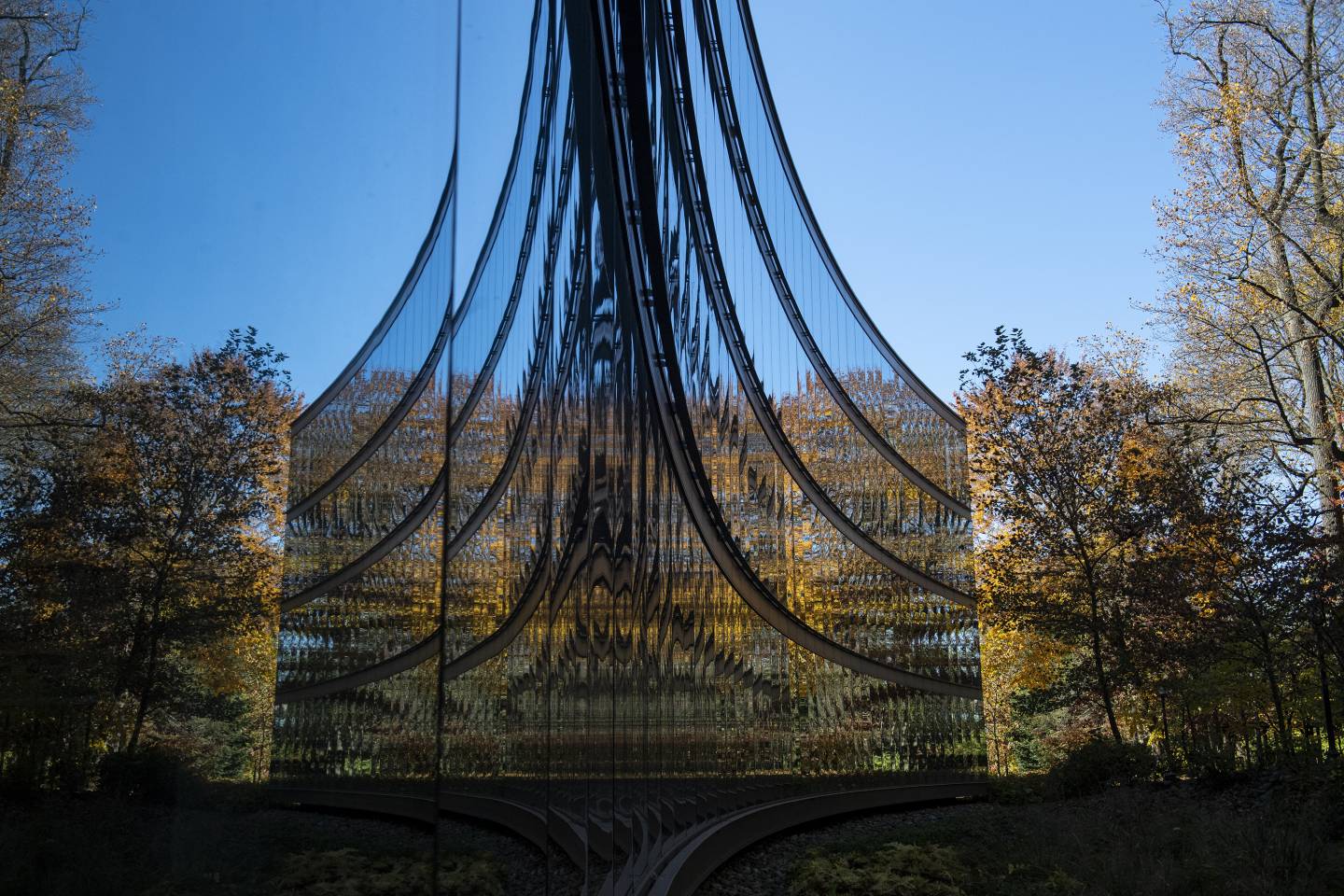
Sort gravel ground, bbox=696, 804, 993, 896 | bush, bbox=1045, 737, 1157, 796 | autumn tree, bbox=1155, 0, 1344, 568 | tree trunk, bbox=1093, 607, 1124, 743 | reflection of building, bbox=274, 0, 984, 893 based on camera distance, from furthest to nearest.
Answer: tree trunk, bbox=1093, 607, 1124, 743
autumn tree, bbox=1155, 0, 1344, 568
bush, bbox=1045, 737, 1157, 796
gravel ground, bbox=696, 804, 993, 896
reflection of building, bbox=274, 0, 984, 893

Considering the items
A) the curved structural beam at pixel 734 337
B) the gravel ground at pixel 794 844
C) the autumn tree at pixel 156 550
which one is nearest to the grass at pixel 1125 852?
the gravel ground at pixel 794 844

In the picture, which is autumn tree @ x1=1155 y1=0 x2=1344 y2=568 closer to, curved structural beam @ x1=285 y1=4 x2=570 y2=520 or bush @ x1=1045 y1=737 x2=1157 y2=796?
bush @ x1=1045 y1=737 x2=1157 y2=796

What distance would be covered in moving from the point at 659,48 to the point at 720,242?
519 centimetres

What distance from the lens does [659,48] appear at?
7.39 m

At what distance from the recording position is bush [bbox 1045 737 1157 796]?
489 inches

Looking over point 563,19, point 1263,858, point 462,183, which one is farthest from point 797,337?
point 462,183

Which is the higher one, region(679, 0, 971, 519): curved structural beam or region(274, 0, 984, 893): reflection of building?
region(679, 0, 971, 519): curved structural beam

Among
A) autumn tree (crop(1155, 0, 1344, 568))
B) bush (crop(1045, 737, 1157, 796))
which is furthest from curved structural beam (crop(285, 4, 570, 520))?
autumn tree (crop(1155, 0, 1344, 568))

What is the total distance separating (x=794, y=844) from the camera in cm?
1136

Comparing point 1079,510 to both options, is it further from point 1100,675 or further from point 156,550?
point 156,550

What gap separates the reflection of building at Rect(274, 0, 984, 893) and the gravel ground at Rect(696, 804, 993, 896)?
29cm

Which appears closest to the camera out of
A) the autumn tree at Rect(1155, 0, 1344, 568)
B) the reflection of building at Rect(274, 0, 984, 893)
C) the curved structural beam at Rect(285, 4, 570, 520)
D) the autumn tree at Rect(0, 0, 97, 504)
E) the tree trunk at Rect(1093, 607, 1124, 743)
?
the autumn tree at Rect(0, 0, 97, 504)

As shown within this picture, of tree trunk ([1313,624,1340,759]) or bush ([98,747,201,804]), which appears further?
tree trunk ([1313,624,1340,759])

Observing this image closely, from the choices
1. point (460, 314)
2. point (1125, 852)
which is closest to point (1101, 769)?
point (1125, 852)
